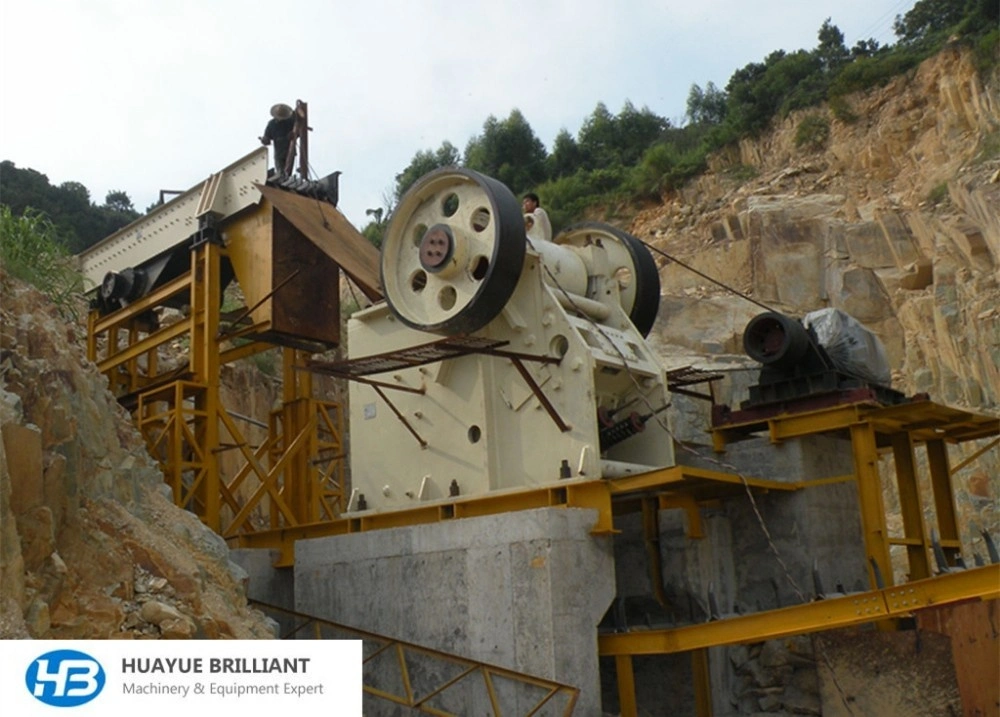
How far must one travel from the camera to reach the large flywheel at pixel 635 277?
1438cm

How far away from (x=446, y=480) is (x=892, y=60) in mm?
20589

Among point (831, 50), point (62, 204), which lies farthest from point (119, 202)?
point (831, 50)

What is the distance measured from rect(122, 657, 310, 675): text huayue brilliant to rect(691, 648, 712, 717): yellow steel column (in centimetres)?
614

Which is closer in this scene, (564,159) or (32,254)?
(32,254)

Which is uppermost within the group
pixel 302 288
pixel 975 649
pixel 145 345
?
pixel 302 288

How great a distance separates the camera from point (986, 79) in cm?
2439

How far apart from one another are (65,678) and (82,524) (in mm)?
1830

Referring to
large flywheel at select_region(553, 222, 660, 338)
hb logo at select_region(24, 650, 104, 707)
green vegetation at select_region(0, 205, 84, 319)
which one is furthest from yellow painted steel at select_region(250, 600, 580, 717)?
large flywheel at select_region(553, 222, 660, 338)

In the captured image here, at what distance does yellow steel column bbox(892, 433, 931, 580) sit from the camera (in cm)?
1305

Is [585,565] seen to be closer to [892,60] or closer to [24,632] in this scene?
[24,632]

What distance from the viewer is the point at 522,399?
40.7ft

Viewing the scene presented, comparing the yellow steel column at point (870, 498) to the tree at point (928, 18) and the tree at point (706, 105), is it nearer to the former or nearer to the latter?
the tree at point (928, 18)

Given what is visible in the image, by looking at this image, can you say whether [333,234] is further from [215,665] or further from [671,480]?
[215,665]

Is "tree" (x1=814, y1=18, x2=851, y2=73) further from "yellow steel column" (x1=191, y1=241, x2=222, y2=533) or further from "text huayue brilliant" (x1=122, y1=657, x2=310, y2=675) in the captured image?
"text huayue brilliant" (x1=122, y1=657, x2=310, y2=675)
